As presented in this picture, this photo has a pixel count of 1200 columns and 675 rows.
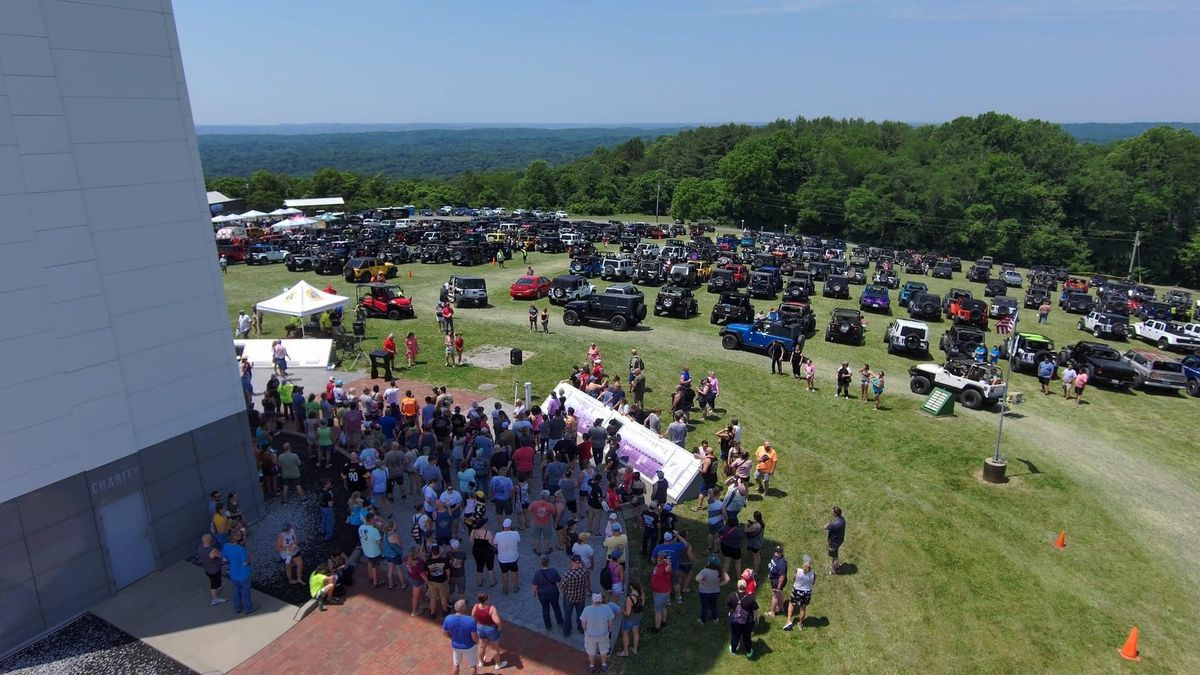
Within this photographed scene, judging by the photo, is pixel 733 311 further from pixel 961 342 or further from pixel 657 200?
pixel 657 200

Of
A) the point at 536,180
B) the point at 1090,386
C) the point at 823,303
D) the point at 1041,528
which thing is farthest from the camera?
the point at 536,180

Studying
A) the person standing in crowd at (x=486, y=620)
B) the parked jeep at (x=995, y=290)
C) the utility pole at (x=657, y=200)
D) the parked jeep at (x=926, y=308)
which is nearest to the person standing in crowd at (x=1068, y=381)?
the parked jeep at (x=926, y=308)

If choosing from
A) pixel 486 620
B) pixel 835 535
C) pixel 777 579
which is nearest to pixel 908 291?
pixel 835 535

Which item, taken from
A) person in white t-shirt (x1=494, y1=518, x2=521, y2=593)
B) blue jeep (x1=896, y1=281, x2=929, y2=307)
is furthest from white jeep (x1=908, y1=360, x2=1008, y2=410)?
person in white t-shirt (x1=494, y1=518, x2=521, y2=593)

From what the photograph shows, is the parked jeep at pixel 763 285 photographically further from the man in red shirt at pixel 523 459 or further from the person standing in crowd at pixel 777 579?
the person standing in crowd at pixel 777 579

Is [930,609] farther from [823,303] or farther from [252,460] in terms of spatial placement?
[823,303]

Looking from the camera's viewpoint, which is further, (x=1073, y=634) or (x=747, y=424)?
(x=747, y=424)

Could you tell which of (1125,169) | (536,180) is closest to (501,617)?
(1125,169)

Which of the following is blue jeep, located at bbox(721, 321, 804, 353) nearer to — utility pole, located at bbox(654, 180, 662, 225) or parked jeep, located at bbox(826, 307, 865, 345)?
parked jeep, located at bbox(826, 307, 865, 345)
